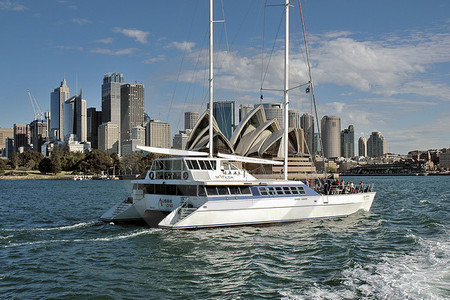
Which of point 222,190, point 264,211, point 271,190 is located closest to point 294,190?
point 271,190

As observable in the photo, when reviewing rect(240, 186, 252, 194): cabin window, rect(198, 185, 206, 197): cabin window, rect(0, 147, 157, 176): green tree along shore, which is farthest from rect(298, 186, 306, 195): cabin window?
rect(0, 147, 157, 176): green tree along shore

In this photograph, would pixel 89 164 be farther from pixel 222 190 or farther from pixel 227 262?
pixel 227 262

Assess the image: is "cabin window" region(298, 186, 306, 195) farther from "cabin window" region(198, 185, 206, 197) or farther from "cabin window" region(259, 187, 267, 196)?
"cabin window" region(198, 185, 206, 197)

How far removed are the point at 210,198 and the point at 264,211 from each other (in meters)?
3.60

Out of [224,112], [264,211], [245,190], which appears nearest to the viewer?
[264,211]

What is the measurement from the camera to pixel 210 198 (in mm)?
23469

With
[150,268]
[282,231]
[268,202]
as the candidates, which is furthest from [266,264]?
[268,202]

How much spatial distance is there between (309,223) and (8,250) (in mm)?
16564

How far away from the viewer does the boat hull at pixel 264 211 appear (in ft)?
75.3

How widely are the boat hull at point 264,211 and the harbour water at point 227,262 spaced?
1.81 feet

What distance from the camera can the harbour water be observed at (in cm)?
1328

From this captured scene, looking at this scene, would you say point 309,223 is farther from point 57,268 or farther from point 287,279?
point 57,268

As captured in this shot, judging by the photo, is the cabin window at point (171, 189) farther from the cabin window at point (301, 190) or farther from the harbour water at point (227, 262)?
the cabin window at point (301, 190)

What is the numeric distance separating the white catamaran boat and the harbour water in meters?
0.74
